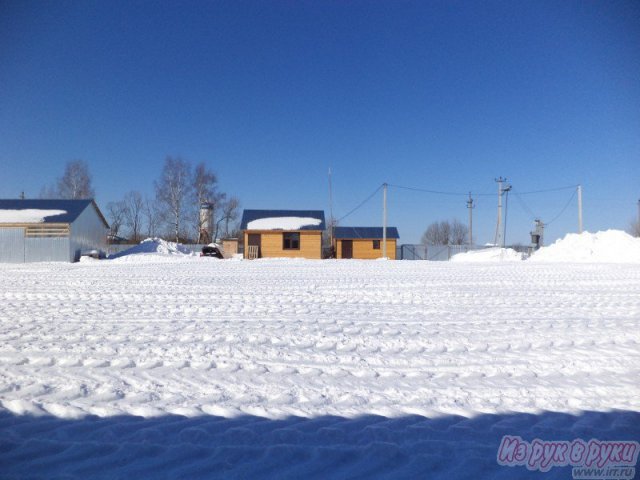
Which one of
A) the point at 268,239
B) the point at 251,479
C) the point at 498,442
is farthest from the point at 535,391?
the point at 268,239

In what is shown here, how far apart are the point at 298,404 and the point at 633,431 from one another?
2663 millimetres

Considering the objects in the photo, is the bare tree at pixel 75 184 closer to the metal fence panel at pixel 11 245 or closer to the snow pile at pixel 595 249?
the metal fence panel at pixel 11 245

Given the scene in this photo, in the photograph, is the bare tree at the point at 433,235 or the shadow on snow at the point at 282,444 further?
the bare tree at the point at 433,235

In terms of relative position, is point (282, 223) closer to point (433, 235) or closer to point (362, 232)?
point (362, 232)

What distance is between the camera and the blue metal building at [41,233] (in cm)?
2508

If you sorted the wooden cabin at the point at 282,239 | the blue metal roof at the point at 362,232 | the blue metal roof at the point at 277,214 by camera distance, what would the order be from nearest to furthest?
the wooden cabin at the point at 282,239 < the blue metal roof at the point at 277,214 < the blue metal roof at the point at 362,232

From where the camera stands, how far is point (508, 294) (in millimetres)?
9023

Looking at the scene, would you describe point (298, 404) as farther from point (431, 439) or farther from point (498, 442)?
point (498, 442)

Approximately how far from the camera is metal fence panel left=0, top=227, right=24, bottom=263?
25000 millimetres

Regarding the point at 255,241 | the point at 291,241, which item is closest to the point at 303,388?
the point at 291,241

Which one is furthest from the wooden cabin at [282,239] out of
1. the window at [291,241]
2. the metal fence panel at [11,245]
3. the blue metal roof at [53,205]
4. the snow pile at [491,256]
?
the metal fence panel at [11,245]

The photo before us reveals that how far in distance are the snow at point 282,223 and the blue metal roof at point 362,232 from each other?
3.35m

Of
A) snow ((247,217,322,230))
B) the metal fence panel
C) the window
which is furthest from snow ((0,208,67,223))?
the window

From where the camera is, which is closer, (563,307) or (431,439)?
(431,439)
